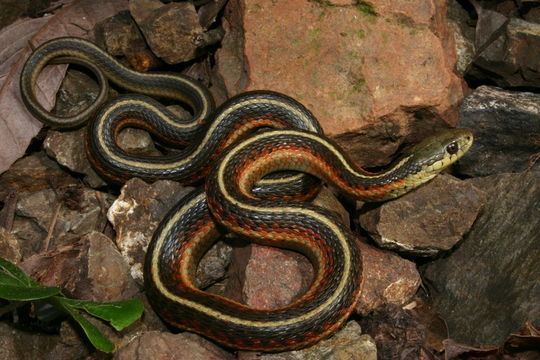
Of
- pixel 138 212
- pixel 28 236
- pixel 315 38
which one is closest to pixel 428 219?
pixel 315 38

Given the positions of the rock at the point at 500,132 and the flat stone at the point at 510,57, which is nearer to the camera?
the rock at the point at 500,132

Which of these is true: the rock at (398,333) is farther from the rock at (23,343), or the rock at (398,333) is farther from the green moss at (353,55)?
the rock at (23,343)

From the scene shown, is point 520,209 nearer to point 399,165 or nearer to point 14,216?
point 399,165

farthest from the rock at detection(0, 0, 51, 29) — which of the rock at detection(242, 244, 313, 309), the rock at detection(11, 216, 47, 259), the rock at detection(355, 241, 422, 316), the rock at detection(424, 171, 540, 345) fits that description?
the rock at detection(424, 171, 540, 345)

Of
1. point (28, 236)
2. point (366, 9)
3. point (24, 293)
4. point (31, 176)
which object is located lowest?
point (28, 236)

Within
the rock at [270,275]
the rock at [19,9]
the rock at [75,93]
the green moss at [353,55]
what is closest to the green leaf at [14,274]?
the rock at [270,275]

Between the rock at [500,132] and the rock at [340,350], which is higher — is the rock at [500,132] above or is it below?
above

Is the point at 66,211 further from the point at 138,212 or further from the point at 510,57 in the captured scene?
the point at 510,57
